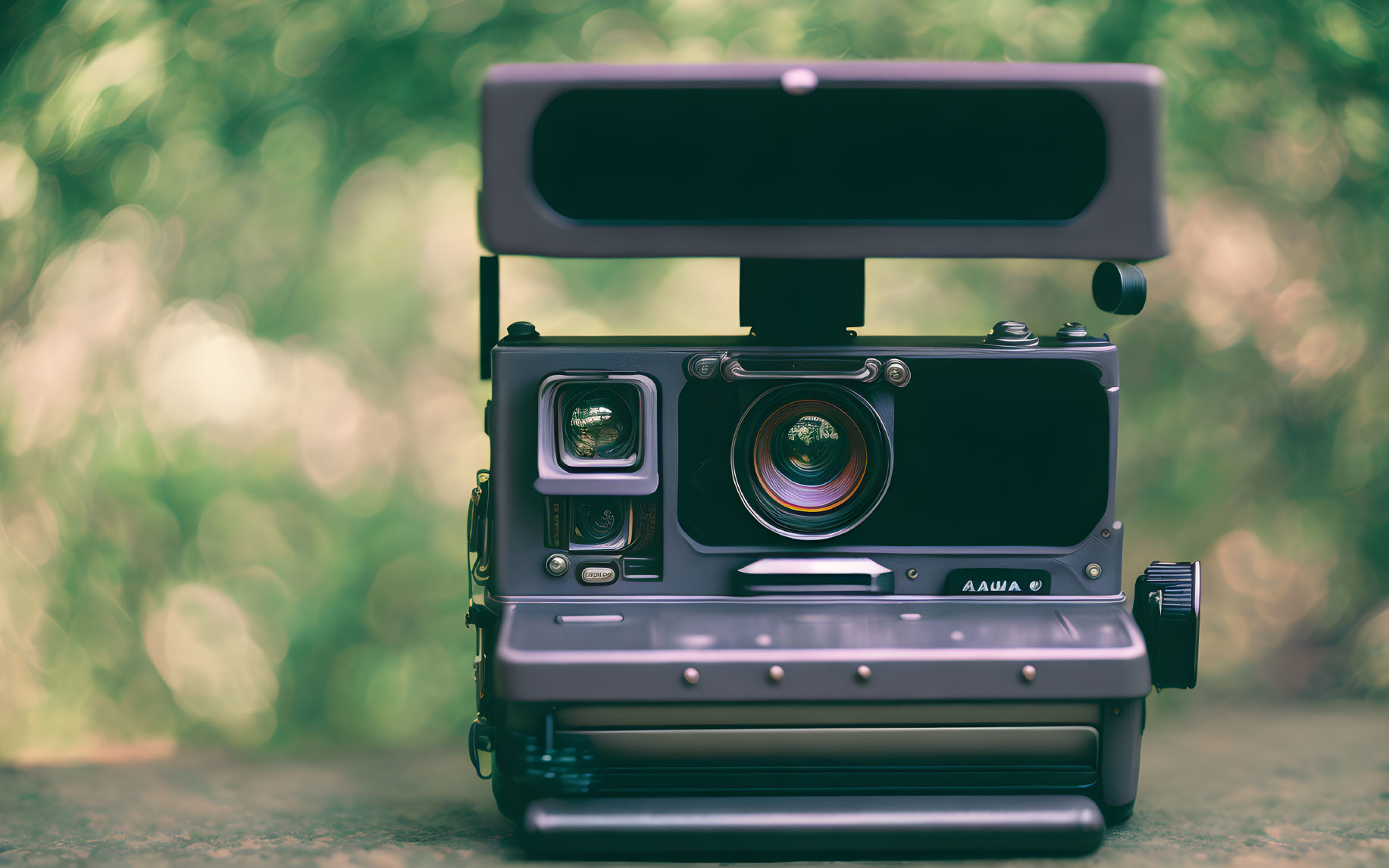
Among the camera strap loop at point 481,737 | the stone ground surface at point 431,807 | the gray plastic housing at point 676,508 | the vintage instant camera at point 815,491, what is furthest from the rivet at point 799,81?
the stone ground surface at point 431,807

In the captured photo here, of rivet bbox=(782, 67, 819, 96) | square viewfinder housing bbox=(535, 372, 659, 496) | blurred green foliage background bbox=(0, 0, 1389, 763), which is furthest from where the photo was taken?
blurred green foliage background bbox=(0, 0, 1389, 763)

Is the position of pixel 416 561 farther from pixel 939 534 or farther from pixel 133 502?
pixel 939 534

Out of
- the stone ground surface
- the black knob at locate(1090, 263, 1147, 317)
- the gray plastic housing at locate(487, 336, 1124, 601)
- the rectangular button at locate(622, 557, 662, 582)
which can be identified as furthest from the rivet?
the stone ground surface

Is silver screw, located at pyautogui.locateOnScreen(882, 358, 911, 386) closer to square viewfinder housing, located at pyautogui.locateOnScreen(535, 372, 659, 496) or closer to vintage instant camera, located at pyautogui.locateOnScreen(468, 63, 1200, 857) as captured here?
vintage instant camera, located at pyautogui.locateOnScreen(468, 63, 1200, 857)

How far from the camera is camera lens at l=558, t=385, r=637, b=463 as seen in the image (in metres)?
2.49

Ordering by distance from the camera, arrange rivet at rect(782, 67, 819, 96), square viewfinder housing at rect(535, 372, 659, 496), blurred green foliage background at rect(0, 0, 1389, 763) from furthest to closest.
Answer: blurred green foliage background at rect(0, 0, 1389, 763), square viewfinder housing at rect(535, 372, 659, 496), rivet at rect(782, 67, 819, 96)

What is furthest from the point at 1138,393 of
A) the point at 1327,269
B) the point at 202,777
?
the point at 202,777

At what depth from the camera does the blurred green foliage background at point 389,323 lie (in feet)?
11.4

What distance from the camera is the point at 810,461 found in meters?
2.55

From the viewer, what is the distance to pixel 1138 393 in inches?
144

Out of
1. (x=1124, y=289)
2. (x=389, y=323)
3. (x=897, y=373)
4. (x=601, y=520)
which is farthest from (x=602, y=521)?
(x=389, y=323)

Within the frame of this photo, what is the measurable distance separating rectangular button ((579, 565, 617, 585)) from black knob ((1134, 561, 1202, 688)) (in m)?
0.97

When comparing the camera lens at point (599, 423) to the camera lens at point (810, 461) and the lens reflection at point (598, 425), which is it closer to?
the lens reflection at point (598, 425)

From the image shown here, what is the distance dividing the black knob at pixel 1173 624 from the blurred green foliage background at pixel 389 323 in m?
1.14
